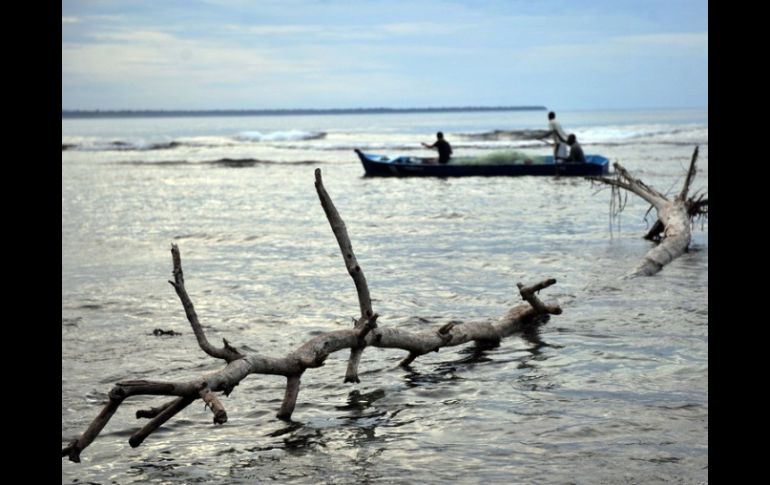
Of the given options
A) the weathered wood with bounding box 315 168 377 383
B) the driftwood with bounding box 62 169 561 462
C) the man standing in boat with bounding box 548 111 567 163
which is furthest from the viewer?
the man standing in boat with bounding box 548 111 567 163

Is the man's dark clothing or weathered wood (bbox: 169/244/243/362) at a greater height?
the man's dark clothing

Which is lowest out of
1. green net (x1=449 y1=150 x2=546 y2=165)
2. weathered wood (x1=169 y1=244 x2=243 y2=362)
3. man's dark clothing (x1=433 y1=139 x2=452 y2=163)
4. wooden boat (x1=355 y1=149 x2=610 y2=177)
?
weathered wood (x1=169 y1=244 x2=243 y2=362)

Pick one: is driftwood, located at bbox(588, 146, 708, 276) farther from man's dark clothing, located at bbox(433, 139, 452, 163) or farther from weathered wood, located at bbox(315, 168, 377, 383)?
man's dark clothing, located at bbox(433, 139, 452, 163)

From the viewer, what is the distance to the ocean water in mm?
5402

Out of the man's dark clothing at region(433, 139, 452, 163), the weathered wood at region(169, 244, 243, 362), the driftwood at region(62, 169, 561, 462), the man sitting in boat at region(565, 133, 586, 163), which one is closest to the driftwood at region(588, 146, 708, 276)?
the driftwood at region(62, 169, 561, 462)

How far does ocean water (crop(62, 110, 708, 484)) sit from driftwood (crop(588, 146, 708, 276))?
27 cm

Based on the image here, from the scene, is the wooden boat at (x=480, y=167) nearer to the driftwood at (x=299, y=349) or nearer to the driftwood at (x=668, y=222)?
the driftwood at (x=668, y=222)

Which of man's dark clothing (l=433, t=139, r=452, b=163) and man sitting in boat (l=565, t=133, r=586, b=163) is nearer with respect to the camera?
man sitting in boat (l=565, t=133, r=586, b=163)

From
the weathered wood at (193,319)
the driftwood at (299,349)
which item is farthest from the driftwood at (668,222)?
the weathered wood at (193,319)

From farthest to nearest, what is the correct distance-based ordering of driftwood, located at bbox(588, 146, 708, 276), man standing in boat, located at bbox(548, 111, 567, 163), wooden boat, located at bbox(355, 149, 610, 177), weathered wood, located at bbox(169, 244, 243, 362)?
wooden boat, located at bbox(355, 149, 610, 177), man standing in boat, located at bbox(548, 111, 567, 163), driftwood, located at bbox(588, 146, 708, 276), weathered wood, located at bbox(169, 244, 243, 362)

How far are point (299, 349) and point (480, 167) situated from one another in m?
20.9

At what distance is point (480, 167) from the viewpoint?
26.3 m
